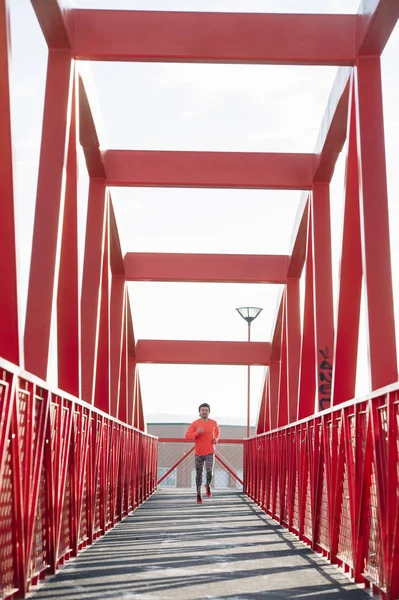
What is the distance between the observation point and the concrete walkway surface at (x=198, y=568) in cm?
542

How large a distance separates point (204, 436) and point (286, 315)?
169 inches

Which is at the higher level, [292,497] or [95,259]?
[95,259]

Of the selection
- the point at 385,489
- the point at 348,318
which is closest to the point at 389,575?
the point at 385,489

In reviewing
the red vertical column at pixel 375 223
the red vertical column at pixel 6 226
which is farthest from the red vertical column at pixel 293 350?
the red vertical column at pixel 6 226

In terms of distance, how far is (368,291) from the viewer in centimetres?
880

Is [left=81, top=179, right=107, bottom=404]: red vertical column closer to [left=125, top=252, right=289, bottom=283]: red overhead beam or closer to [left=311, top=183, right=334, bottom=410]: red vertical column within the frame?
[left=311, top=183, right=334, bottom=410]: red vertical column

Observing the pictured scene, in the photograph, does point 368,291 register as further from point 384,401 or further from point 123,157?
point 123,157

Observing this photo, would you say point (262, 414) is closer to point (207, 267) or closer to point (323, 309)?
point (207, 267)

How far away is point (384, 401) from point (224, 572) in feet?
5.85

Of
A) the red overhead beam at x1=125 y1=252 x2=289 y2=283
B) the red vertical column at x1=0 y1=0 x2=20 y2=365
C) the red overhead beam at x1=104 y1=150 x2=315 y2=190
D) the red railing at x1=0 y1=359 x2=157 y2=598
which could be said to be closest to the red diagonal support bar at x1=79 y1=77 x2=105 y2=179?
the red overhead beam at x1=104 y1=150 x2=315 y2=190

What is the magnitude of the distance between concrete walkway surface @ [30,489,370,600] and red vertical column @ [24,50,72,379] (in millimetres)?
2101

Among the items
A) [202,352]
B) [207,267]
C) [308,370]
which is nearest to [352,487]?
[308,370]

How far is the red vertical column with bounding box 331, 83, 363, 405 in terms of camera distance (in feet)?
33.0

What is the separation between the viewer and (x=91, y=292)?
43.3 feet
